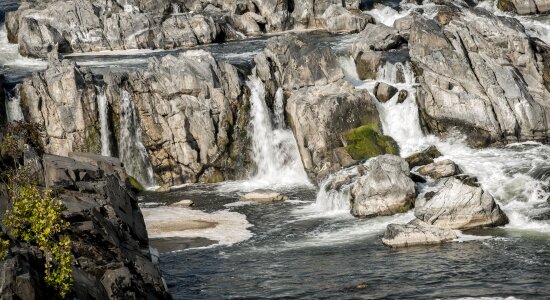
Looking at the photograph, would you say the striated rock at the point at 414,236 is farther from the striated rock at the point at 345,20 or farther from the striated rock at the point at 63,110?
the striated rock at the point at 345,20

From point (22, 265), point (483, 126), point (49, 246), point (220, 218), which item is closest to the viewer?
point (22, 265)

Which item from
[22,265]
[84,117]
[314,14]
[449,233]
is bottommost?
[449,233]

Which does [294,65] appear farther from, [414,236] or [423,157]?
[414,236]

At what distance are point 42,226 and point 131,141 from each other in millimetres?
45560

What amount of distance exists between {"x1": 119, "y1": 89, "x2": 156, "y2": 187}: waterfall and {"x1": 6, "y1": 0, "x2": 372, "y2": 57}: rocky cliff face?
2238 centimetres

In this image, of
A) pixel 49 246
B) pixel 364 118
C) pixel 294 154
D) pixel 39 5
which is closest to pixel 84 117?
pixel 294 154

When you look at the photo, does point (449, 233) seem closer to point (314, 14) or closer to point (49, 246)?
point (49, 246)

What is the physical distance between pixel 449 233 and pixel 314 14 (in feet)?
200

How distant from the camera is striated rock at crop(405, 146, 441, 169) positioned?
69.9m

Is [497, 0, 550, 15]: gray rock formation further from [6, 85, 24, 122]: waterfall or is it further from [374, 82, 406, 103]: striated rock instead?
[6, 85, 24, 122]: waterfall

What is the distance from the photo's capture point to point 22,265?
31.5m

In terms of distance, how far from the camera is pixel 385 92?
80062 millimetres

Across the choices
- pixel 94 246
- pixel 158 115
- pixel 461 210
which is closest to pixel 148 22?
pixel 158 115

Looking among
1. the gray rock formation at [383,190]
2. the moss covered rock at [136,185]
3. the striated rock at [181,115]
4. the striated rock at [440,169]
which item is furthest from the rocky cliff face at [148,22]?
the gray rock formation at [383,190]
